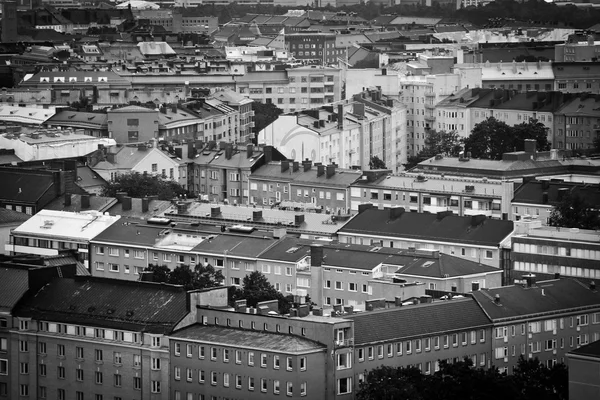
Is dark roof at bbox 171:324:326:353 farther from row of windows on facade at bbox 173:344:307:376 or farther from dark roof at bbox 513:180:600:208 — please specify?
dark roof at bbox 513:180:600:208

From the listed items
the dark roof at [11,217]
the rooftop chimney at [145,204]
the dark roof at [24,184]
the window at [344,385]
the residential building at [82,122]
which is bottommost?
the window at [344,385]

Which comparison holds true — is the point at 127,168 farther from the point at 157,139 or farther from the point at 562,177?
the point at 562,177

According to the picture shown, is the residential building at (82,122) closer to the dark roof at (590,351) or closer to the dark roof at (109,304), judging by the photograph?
the dark roof at (109,304)

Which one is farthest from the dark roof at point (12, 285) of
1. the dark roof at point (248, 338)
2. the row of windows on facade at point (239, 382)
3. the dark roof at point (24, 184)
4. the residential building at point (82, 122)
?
the residential building at point (82, 122)

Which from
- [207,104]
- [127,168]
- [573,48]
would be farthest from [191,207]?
[573,48]

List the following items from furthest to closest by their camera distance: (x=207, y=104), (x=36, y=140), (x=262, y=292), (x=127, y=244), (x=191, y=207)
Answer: (x=207, y=104), (x=36, y=140), (x=191, y=207), (x=127, y=244), (x=262, y=292)

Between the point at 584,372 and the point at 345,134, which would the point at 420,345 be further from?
the point at 345,134
